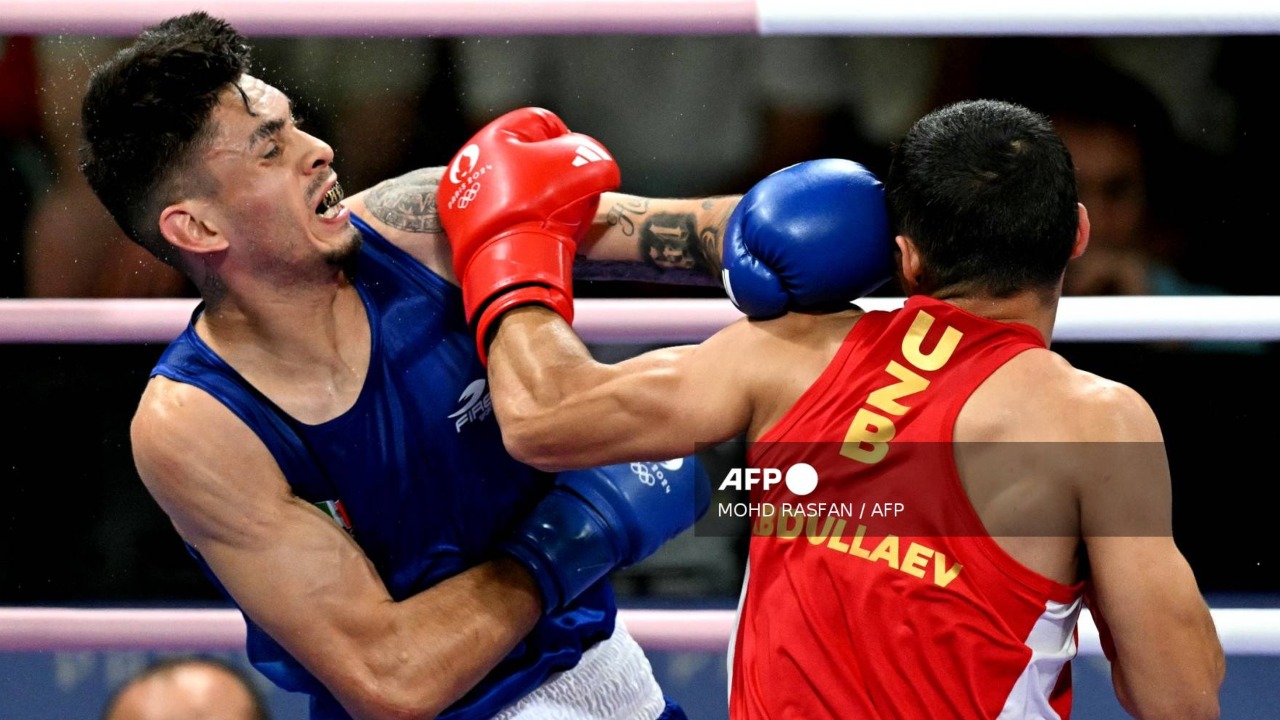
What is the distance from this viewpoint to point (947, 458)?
139 cm

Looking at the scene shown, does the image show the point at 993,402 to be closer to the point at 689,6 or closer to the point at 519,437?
the point at 519,437

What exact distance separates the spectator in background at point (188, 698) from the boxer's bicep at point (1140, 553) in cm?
114

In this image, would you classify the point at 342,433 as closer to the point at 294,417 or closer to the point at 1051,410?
the point at 294,417

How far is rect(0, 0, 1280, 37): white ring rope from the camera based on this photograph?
187 centimetres

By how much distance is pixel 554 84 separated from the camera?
132 inches

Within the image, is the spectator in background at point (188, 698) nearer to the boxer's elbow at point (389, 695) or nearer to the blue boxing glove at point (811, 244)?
the boxer's elbow at point (389, 695)

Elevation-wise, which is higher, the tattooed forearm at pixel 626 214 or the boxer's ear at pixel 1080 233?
the boxer's ear at pixel 1080 233

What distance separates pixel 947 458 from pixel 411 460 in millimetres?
687

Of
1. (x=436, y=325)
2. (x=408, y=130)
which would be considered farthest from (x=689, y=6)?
(x=408, y=130)

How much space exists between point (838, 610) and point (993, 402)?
0.27 meters

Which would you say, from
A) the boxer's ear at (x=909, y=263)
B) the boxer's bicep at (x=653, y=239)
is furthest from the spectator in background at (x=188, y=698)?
the boxer's ear at (x=909, y=263)

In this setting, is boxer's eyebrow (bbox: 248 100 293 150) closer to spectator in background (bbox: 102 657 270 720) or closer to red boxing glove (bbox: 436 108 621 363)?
red boxing glove (bbox: 436 108 621 363)

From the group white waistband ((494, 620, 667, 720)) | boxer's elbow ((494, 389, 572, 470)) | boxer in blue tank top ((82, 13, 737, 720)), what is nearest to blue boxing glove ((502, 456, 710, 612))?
boxer in blue tank top ((82, 13, 737, 720))

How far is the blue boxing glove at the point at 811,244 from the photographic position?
147 cm
